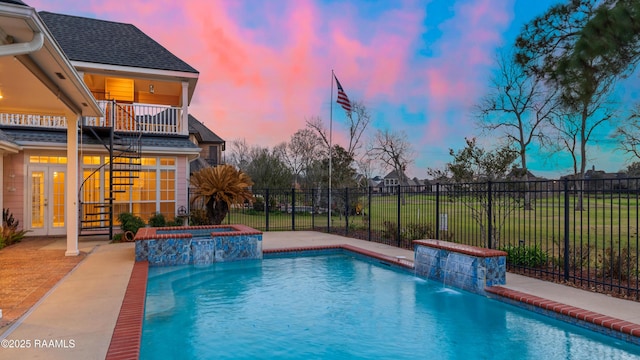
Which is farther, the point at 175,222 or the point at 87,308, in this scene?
the point at 175,222

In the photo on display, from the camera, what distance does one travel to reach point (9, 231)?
33.9ft

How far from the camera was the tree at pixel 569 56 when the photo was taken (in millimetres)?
5953

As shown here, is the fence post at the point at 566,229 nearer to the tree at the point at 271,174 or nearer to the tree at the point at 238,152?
the tree at the point at 271,174

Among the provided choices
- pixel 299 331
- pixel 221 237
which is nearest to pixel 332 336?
pixel 299 331

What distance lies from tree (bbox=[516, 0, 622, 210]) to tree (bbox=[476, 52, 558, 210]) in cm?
1301

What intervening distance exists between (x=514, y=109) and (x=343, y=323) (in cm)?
2227

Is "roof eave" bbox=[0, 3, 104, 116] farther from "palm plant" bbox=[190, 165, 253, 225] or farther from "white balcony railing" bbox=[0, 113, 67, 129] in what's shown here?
"white balcony railing" bbox=[0, 113, 67, 129]

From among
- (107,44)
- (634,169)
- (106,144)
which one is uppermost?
(107,44)

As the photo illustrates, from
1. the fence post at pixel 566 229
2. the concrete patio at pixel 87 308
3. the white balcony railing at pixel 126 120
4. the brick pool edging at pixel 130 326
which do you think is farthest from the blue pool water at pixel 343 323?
the white balcony railing at pixel 126 120

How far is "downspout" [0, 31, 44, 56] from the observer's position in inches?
157

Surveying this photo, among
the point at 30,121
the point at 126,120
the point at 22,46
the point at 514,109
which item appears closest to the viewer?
the point at 22,46

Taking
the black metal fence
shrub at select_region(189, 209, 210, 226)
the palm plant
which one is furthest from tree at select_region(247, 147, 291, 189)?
the palm plant

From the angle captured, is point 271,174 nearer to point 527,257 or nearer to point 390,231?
point 390,231

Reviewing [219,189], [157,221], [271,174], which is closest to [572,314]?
[219,189]
